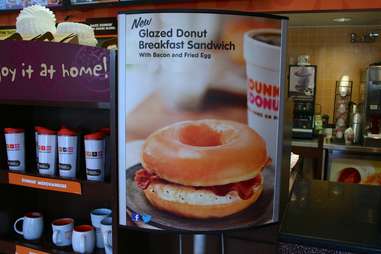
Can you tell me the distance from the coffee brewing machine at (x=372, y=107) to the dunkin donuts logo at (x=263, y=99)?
2.84 metres

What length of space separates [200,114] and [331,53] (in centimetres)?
388

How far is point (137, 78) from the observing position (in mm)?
1124

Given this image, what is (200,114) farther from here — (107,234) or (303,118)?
(303,118)

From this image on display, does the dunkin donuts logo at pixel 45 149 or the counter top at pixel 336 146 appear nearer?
the dunkin donuts logo at pixel 45 149

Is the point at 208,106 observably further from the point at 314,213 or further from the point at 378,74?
the point at 378,74

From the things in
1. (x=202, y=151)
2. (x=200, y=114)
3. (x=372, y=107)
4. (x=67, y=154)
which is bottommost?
(x=372, y=107)

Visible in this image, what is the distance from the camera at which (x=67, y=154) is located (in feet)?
4.69

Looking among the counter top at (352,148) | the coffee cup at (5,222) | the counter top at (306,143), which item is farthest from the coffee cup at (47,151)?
the counter top at (352,148)

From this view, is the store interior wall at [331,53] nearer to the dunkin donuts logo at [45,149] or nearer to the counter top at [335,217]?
the counter top at [335,217]

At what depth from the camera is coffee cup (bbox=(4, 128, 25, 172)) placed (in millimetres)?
1534

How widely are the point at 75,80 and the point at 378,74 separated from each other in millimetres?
3211

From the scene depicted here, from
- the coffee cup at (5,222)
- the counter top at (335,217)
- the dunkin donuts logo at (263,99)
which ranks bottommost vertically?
the coffee cup at (5,222)

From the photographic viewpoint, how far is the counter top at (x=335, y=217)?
1060 mm

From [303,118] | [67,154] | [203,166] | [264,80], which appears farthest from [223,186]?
[303,118]
